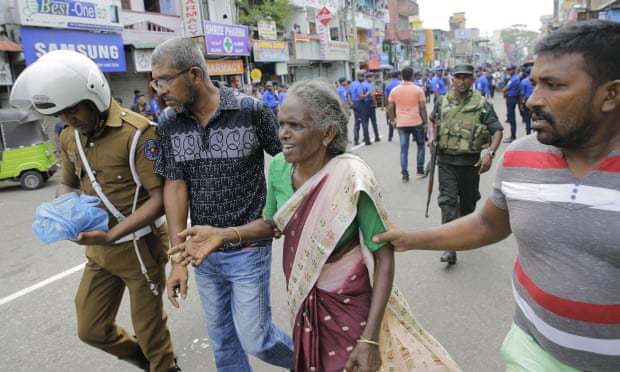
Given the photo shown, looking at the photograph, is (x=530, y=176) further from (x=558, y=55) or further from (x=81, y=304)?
(x=81, y=304)

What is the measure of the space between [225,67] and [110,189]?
63.5 ft

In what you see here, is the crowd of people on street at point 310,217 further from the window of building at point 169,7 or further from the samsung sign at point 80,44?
the window of building at point 169,7

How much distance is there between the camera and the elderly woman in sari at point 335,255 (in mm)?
1899

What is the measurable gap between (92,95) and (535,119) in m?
1.98

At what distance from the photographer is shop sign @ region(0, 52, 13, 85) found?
1249 centimetres

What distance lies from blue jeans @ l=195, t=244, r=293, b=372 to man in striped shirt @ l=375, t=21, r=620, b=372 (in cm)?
128

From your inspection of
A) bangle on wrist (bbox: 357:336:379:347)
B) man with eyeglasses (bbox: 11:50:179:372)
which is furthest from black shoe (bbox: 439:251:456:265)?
bangle on wrist (bbox: 357:336:379:347)

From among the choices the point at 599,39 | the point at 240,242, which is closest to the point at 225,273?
the point at 240,242

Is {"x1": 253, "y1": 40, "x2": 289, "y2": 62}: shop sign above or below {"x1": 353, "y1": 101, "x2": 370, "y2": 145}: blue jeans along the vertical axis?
above

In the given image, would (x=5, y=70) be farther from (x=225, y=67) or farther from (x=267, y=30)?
(x=267, y=30)

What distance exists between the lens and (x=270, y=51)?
24.4 meters

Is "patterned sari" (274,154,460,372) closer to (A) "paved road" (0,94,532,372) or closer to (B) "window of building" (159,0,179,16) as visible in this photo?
(A) "paved road" (0,94,532,372)

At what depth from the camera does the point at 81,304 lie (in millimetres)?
2682

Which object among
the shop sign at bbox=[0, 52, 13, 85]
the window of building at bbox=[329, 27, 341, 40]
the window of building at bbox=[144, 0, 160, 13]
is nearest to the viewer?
the shop sign at bbox=[0, 52, 13, 85]
